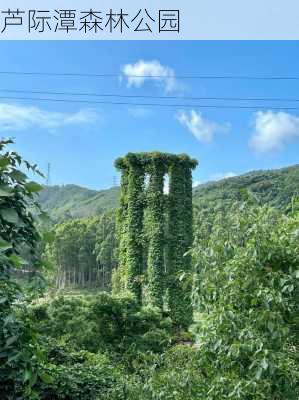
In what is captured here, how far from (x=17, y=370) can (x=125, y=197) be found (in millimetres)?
12996

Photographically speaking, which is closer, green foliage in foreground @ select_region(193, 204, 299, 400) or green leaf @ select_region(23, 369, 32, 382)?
green leaf @ select_region(23, 369, 32, 382)

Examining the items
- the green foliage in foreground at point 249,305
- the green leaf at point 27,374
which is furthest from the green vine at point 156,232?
the green leaf at point 27,374

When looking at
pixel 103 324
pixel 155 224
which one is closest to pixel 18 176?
pixel 103 324

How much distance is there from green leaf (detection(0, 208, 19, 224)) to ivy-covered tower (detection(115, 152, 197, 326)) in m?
12.5

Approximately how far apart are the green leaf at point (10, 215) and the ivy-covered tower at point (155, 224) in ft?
41.2

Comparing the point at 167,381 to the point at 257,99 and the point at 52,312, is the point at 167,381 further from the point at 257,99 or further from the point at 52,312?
the point at 257,99

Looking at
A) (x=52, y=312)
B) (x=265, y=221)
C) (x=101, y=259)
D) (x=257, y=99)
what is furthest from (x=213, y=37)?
(x=101, y=259)

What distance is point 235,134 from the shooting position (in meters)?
30.5

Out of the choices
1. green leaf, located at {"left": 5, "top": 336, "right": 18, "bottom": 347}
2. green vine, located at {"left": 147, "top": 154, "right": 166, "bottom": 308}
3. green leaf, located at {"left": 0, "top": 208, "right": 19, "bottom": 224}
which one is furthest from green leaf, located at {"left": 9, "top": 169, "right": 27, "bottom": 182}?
green vine, located at {"left": 147, "top": 154, "right": 166, "bottom": 308}

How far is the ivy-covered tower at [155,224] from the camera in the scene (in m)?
14.1

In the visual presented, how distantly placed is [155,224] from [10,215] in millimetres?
12755

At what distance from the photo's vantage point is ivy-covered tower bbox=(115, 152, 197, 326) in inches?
555

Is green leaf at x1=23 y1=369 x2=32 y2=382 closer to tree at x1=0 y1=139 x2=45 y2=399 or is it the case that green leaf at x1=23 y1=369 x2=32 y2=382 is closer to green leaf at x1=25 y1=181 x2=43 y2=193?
tree at x1=0 y1=139 x2=45 y2=399

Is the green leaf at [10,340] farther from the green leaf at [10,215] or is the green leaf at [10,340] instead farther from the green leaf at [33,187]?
the green leaf at [33,187]
